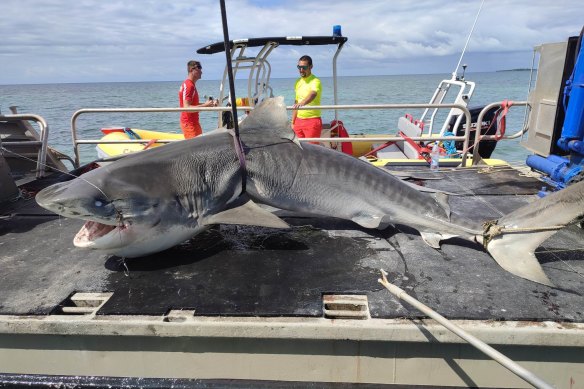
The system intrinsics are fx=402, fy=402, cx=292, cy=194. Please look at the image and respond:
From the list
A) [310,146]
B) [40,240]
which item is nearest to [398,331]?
[310,146]

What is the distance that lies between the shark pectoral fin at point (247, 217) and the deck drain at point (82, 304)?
934 millimetres

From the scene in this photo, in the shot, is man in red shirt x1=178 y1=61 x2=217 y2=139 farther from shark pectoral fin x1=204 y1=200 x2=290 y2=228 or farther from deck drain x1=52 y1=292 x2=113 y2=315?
deck drain x1=52 y1=292 x2=113 y2=315

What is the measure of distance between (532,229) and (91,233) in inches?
130

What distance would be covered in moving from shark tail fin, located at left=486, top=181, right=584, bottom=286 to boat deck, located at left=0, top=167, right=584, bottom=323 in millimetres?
92

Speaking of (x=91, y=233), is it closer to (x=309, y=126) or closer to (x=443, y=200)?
(x=443, y=200)

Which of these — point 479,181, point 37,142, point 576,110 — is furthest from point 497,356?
point 37,142

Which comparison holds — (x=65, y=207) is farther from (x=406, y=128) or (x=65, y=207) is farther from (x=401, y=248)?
(x=406, y=128)

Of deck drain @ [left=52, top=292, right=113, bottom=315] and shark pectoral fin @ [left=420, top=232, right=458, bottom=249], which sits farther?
shark pectoral fin @ [left=420, top=232, right=458, bottom=249]

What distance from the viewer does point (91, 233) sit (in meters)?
2.96

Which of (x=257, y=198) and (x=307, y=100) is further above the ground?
(x=307, y=100)

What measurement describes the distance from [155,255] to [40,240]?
4.45 ft

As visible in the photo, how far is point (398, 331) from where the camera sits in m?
2.46

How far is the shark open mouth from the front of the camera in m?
2.89

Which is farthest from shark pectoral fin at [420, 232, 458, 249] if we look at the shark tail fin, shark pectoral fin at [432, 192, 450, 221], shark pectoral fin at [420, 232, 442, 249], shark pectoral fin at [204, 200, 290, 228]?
shark pectoral fin at [204, 200, 290, 228]
